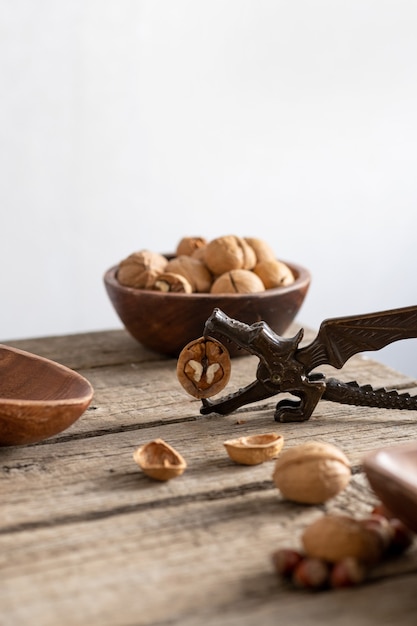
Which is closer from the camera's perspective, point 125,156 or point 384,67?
point 125,156

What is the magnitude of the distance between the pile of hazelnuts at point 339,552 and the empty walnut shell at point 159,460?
191 mm

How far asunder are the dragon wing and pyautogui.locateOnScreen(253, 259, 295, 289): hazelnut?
32 centimetres

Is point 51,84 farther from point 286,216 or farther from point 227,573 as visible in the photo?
point 227,573

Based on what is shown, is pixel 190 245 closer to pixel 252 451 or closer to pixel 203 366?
pixel 203 366

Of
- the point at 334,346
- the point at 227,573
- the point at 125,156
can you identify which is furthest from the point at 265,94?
the point at 227,573

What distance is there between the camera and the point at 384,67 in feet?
9.55

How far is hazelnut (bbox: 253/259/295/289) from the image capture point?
1.37 m

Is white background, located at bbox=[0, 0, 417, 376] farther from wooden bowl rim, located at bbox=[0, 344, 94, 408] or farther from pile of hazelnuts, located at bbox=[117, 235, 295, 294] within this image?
wooden bowl rim, located at bbox=[0, 344, 94, 408]

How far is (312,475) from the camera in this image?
84cm

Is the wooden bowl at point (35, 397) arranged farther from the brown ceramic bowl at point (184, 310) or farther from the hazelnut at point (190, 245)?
the hazelnut at point (190, 245)

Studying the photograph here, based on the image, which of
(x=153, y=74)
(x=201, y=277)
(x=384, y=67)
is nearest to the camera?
(x=201, y=277)

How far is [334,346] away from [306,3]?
6.54 ft

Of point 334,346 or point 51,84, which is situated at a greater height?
point 51,84

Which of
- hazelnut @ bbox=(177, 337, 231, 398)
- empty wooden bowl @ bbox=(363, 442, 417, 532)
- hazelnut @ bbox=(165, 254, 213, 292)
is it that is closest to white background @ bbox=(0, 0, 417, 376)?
hazelnut @ bbox=(165, 254, 213, 292)
